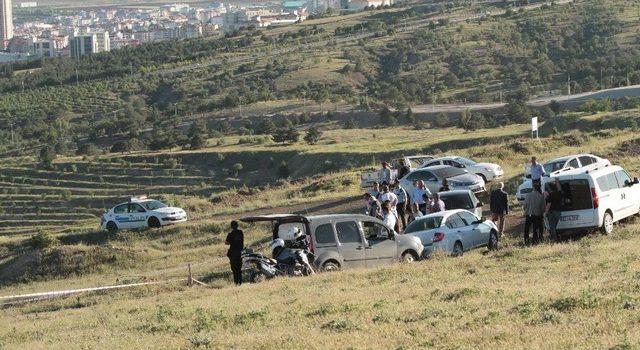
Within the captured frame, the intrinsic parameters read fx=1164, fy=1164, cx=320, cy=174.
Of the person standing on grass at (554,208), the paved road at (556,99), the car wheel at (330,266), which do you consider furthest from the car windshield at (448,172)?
the paved road at (556,99)

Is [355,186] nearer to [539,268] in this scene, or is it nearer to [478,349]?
[539,268]

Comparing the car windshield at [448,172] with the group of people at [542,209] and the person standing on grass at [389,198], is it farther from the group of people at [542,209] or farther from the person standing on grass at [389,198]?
the group of people at [542,209]

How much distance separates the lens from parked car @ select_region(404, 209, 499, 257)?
24016mm

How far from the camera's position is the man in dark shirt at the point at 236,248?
22.5 m

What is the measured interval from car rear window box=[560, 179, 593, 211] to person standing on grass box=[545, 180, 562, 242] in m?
0.11

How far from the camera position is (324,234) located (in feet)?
74.3

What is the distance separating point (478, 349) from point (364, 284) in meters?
7.29

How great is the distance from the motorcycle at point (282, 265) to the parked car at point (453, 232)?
2892 mm

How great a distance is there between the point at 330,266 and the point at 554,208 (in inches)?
195

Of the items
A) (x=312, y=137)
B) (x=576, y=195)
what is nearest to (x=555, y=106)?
(x=312, y=137)

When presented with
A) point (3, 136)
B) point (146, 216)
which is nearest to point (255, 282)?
point (146, 216)

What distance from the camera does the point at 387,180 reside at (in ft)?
102

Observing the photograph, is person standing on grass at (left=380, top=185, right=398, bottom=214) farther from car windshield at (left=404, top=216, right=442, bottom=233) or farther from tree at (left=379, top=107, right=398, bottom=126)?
tree at (left=379, top=107, right=398, bottom=126)

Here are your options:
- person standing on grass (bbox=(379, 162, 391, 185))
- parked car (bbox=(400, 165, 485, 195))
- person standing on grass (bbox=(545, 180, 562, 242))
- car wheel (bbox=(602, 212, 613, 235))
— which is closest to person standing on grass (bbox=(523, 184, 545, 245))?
person standing on grass (bbox=(545, 180, 562, 242))
